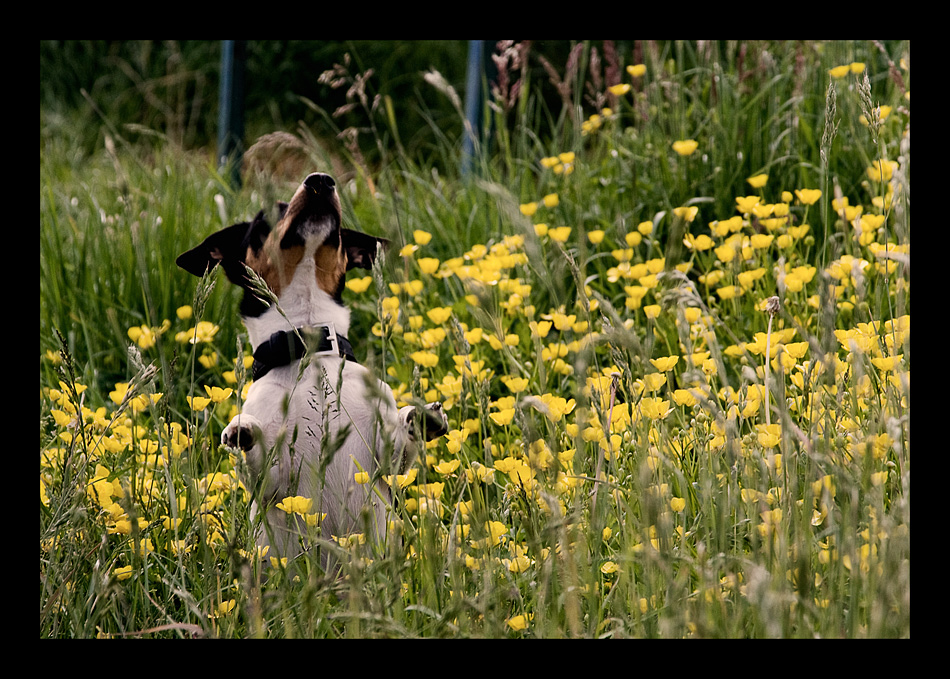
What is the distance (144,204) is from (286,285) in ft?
7.25

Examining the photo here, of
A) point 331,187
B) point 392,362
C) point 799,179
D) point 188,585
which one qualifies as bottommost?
point 188,585

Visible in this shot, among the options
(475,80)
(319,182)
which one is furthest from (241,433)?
(475,80)

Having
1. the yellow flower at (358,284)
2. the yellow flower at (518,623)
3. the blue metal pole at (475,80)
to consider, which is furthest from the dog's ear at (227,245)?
the blue metal pole at (475,80)

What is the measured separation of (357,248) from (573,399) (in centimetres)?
82

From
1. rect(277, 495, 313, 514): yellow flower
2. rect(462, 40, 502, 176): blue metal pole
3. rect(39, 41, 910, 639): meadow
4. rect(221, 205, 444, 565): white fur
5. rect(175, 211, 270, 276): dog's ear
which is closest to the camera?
rect(39, 41, 910, 639): meadow

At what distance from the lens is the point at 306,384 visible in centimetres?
201

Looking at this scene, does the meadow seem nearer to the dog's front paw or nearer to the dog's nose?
the dog's front paw

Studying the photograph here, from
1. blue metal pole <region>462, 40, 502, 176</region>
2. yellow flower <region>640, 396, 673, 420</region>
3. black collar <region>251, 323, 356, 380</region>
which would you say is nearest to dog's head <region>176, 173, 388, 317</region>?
black collar <region>251, 323, 356, 380</region>

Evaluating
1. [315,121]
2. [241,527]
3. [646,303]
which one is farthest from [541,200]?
[315,121]

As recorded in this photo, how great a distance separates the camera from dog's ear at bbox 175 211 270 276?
2.34m

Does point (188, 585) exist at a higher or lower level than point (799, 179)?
lower

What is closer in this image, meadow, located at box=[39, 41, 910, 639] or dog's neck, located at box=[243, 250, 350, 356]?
meadow, located at box=[39, 41, 910, 639]

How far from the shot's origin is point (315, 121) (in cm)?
789

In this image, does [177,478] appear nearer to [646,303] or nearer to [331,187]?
[331,187]
